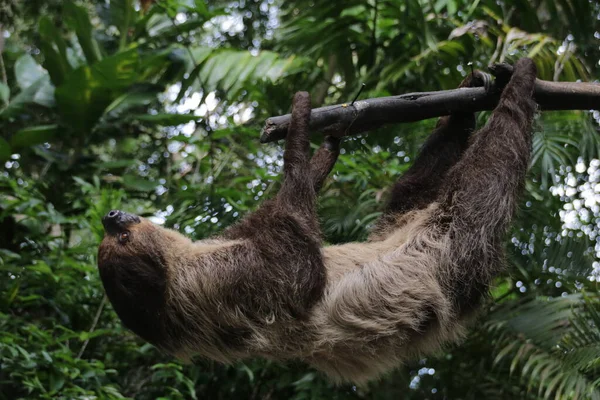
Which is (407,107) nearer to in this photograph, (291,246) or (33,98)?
(291,246)

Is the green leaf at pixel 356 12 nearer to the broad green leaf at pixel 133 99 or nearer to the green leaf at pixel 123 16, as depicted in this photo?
the broad green leaf at pixel 133 99

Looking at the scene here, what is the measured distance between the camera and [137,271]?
4.24m

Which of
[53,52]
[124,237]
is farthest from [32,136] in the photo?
[124,237]

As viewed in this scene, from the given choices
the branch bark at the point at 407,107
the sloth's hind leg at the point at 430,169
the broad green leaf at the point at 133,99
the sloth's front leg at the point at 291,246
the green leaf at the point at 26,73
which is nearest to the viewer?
the branch bark at the point at 407,107

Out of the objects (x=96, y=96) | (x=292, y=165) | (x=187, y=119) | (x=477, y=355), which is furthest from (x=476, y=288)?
(x=96, y=96)

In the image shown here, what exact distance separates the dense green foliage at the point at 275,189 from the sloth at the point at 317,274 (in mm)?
828

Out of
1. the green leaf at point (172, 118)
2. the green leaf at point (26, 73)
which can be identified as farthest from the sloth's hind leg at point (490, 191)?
the green leaf at point (26, 73)

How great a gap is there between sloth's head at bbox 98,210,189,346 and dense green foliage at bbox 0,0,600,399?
4.75 feet

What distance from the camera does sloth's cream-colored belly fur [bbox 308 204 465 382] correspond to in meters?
4.28

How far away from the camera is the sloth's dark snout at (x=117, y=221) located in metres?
4.44

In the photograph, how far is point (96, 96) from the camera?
24.9ft

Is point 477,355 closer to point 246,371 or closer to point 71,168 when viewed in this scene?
point 246,371

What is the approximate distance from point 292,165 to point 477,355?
9.65 ft

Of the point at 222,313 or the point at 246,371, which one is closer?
the point at 222,313
